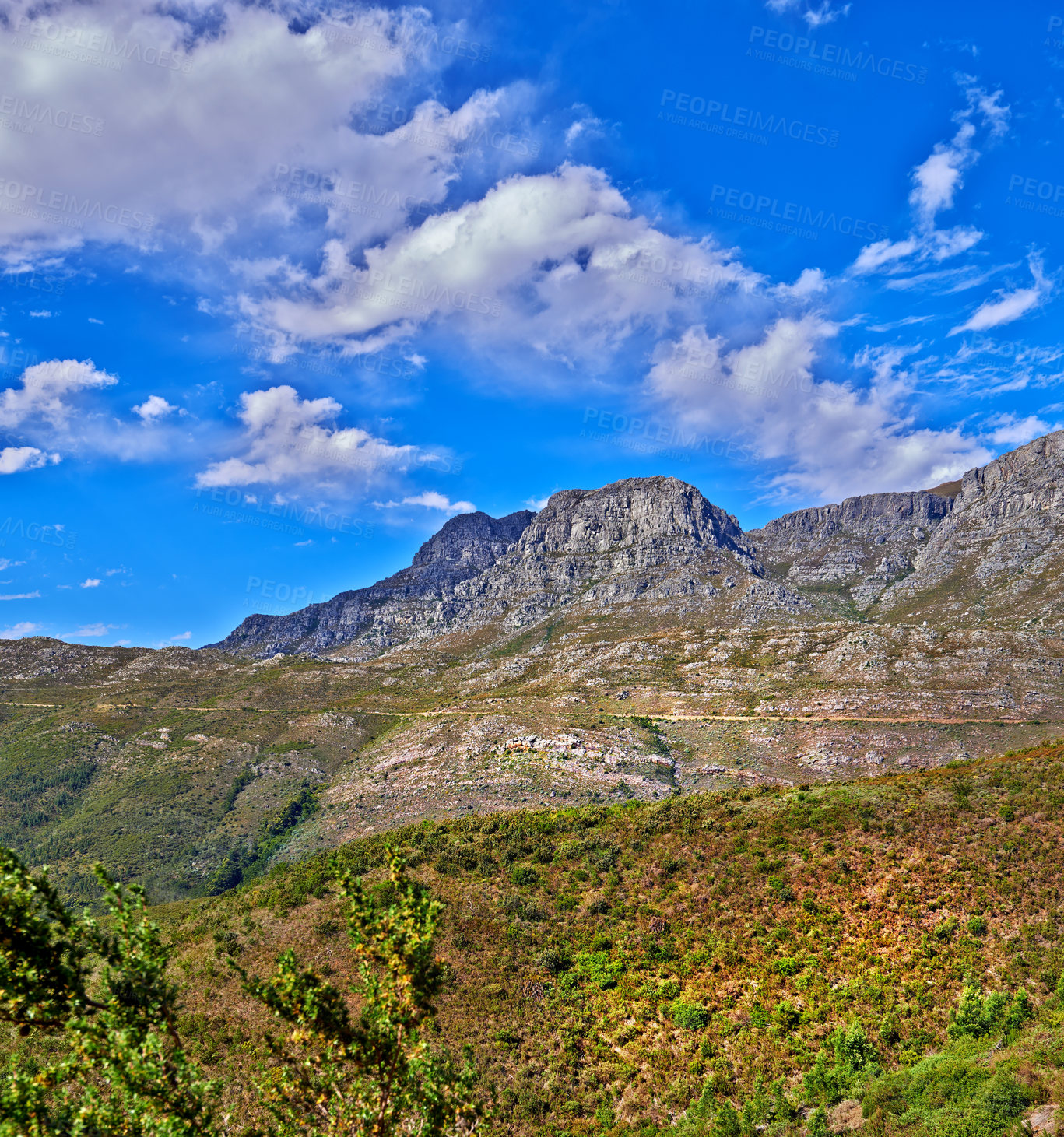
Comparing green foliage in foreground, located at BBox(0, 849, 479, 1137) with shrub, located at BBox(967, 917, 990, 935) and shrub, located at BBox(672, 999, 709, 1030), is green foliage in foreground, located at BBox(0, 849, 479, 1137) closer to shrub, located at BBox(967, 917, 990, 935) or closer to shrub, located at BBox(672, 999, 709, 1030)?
shrub, located at BBox(672, 999, 709, 1030)

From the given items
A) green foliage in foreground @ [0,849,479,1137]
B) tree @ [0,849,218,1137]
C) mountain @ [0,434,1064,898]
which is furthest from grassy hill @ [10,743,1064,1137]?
mountain @ [0,434,1064,898]

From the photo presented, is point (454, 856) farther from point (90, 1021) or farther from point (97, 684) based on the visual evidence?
point (97, 684)

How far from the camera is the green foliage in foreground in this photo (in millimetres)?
7340

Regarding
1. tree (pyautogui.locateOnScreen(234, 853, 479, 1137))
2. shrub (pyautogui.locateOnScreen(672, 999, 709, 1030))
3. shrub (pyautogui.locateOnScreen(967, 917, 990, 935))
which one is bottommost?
shrub (pyautogui.locateOnScreen(672, 999, 709, 1030))

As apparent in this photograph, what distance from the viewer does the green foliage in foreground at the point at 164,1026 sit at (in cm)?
734

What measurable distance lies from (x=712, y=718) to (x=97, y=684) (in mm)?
170489

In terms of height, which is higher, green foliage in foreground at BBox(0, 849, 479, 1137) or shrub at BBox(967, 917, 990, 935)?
green foliage in foreground at BBox(0, 849, 479, 1137)

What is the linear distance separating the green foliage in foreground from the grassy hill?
1.37 m

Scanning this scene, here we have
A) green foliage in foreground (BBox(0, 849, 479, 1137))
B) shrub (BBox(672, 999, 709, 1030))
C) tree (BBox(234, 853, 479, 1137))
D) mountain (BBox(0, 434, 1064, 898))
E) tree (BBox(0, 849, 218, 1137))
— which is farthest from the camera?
mountain (BBox(0, 434, 1064, 898))

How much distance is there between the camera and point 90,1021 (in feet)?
26.0

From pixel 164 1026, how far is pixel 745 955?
23.8 m

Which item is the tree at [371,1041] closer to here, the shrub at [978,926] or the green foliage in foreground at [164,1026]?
the green foliage in foreground at [164,1026]

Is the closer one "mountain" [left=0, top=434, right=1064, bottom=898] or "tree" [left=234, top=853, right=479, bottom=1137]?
"tree" [left=234, top=853, right=479, bottom=1137]

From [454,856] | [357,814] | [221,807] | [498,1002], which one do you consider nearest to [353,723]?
[221,807]
